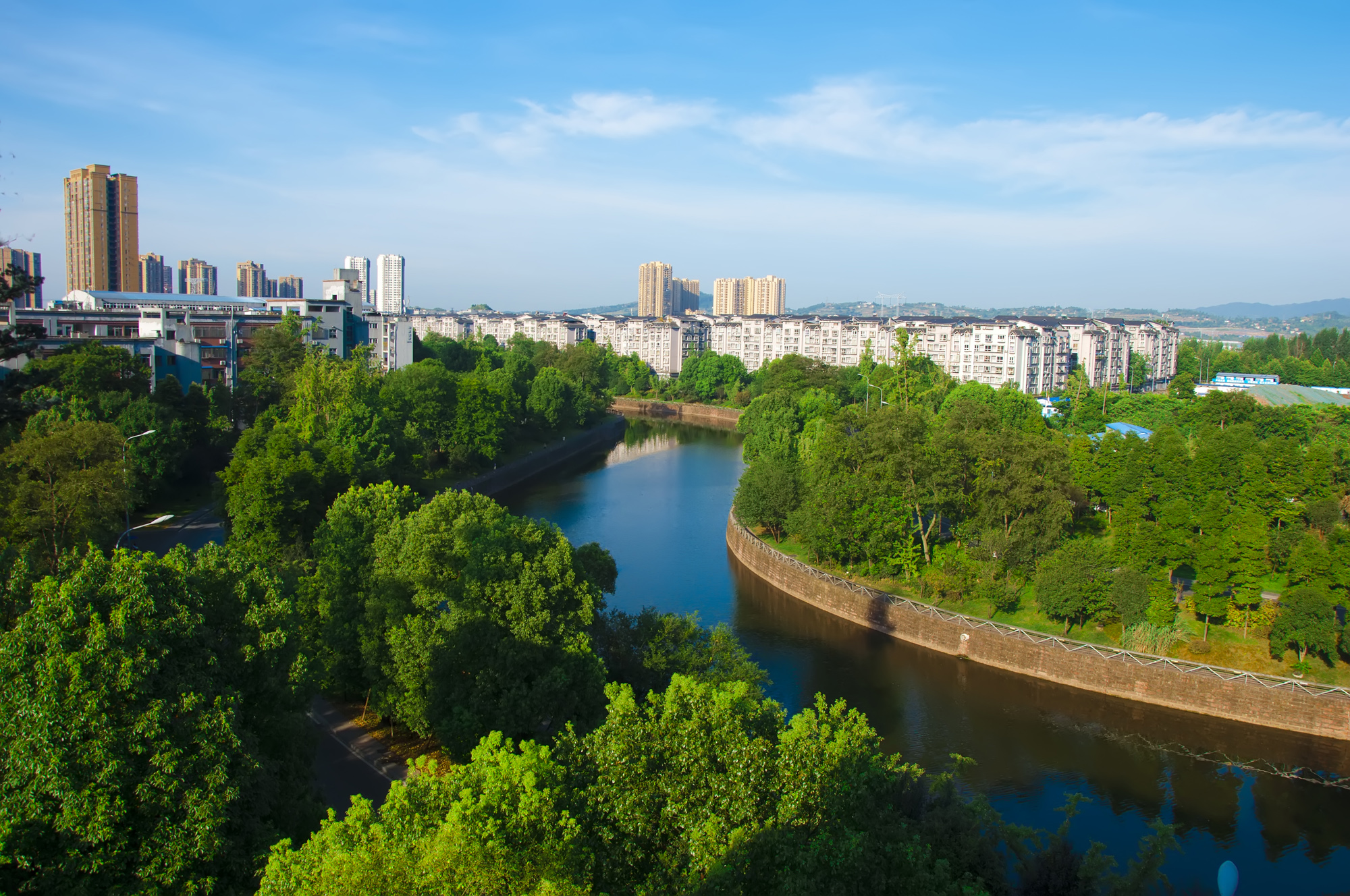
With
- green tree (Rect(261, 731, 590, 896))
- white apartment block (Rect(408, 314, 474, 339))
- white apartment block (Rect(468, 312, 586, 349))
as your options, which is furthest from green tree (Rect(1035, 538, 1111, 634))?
white apartment block (Rect(408, 314, 474, 339))

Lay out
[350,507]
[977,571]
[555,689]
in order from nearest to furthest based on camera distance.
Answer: [555,689] < [350,507] < [977,571]

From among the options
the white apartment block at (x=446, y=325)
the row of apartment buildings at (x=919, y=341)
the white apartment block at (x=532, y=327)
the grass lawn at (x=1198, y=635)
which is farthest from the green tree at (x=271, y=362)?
the white apartment block at (x=446, y=325)

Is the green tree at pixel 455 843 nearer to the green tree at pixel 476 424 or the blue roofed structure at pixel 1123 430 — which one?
the green tree at pixel 476 424

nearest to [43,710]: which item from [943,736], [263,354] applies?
[943,736]

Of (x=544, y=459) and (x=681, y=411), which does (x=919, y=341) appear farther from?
(x=544, y=459)

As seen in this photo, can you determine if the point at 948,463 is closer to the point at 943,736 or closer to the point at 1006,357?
the point at 943,736
